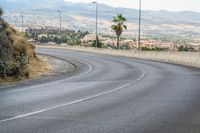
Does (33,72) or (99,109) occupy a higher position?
(99,109)

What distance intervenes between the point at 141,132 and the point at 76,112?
3.32m

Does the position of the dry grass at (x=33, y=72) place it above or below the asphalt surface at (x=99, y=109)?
below

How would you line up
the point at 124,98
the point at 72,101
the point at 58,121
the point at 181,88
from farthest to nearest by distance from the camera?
the point at 181,88 < the point at 124,98 < the point at 72,101 < the point at 58,121

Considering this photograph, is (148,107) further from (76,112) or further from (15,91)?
(15,91)

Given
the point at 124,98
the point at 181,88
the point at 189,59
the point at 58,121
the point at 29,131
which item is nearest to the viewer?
the point at 29,131

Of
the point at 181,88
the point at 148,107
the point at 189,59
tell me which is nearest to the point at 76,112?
the point at 148,107

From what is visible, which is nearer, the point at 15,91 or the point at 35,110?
the point at 35,110

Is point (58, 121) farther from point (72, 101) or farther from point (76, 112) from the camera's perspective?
point (72, 101)

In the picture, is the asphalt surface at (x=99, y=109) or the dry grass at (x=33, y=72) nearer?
the asphalt surface at (x=99, y=109)

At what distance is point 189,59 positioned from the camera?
46.6 metres

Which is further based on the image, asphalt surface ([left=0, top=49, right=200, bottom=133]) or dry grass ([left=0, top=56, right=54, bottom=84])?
dry grass ([left=0, top=56, right=54, bottom=84])

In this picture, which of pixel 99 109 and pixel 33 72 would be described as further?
pixel 33 72

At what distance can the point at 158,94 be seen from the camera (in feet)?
62.1

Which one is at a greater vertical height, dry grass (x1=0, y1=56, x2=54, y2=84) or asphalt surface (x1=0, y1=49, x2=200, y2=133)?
asphalt surface (x1=0, y1=49, x2=200, y2=133)
